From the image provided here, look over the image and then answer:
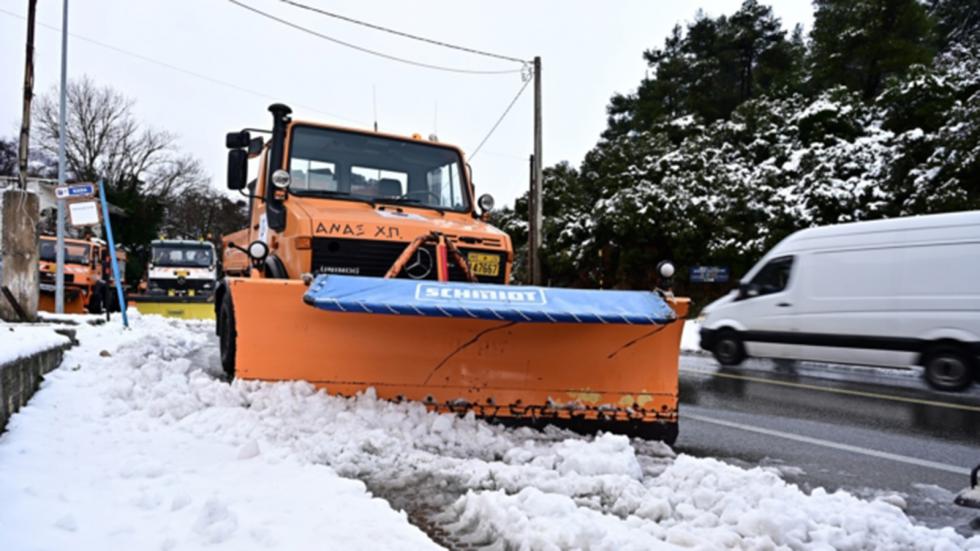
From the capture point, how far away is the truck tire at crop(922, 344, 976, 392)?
801cm

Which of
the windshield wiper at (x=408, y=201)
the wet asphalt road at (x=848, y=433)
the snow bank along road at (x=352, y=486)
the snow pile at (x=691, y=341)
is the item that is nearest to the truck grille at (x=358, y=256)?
the windshield wiper at (x=408, y=201)

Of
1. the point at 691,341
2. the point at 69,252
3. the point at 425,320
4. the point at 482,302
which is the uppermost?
the point at 69,252

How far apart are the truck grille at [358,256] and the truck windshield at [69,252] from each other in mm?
15427

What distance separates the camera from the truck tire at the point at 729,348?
10.7 m

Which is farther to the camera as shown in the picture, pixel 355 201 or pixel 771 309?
pixel 771 309

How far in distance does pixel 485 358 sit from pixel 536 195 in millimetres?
15739

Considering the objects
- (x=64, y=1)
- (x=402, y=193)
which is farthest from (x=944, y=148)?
(x=64, y=1)

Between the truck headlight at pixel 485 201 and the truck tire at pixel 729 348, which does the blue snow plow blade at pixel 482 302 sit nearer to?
the truck headlight at pixel 485 201

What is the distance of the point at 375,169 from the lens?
6441 millimetres

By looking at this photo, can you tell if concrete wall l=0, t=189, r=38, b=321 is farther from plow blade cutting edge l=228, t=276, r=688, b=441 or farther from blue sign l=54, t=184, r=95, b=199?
plow blade cutting edge l=228, t=276, r=688, b=441

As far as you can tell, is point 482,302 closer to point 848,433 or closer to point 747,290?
point 848,433

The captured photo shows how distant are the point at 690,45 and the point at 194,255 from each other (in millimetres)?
21957

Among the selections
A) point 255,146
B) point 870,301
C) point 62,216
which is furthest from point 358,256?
point 62,216

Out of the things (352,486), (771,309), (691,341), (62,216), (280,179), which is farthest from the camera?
(691,341)
